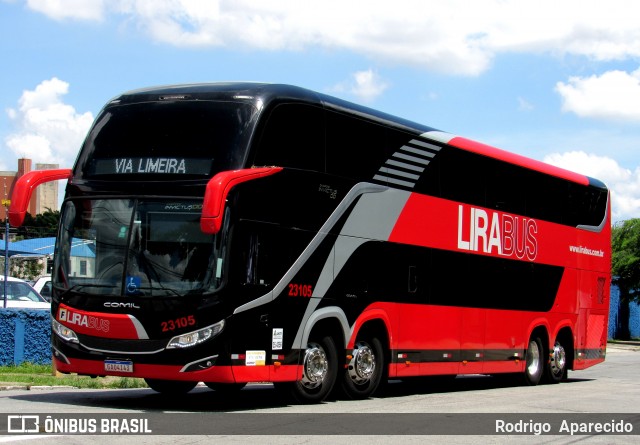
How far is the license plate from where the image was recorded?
1332 cm

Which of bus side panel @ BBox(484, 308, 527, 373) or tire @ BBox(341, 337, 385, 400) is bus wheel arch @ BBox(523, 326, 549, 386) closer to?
bus side panel @ BBox(484, 308, 527, 373)

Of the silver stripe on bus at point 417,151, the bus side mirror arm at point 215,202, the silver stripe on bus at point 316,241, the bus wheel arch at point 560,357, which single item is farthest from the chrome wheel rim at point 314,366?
the bus wheel arch at point 560,357

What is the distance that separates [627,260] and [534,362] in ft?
90.3

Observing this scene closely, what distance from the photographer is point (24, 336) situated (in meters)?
21.5

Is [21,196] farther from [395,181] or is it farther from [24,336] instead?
[24,336]

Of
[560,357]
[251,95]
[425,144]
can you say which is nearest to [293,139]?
[251,95]

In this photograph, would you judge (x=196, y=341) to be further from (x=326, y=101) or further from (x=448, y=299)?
(x=448, y=299)

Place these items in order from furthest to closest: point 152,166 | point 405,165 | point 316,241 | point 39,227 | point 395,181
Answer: point 39,227, point 405,165, point 395,181, point 316,241, point 152,166

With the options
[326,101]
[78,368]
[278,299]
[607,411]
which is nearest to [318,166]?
[326,101]

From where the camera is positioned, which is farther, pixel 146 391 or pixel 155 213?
pixel 146 391

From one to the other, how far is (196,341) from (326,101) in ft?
13.7

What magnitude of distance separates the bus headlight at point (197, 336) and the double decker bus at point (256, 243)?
0.02 metres

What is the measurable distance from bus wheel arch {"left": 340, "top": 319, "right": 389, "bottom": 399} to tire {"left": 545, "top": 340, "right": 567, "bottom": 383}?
22.5 ft

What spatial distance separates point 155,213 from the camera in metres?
13.5
